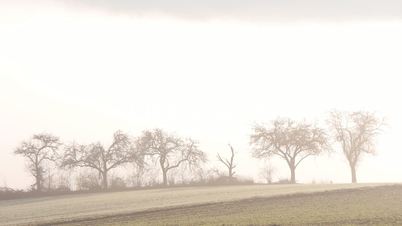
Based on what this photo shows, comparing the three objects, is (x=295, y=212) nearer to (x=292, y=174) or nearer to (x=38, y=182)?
(x=292, y=174)

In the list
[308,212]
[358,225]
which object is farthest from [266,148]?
[358,225]

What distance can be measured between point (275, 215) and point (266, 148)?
5711cm

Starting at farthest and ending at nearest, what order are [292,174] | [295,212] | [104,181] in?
[104,181]
[292,174]
[295,212]

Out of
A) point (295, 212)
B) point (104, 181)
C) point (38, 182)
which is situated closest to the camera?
point (295, 212)

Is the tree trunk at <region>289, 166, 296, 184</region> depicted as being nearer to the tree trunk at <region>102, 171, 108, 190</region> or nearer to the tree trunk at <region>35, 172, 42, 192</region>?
the tree trunk at <region>102, 171, 108, 190</region>

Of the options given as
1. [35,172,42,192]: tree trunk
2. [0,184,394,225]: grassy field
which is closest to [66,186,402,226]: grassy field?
[0,184,394,225]: grassy field

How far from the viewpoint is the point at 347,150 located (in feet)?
311

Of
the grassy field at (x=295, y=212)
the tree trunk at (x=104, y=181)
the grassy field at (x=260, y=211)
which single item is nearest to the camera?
the grassy field at (x=295, y=212)

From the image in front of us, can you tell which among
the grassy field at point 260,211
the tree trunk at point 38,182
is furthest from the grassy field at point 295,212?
the tree trunk at point 38,182

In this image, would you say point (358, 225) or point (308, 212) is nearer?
point (358, 225)

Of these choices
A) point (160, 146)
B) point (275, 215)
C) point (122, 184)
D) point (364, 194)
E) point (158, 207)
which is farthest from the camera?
point (160, 146)

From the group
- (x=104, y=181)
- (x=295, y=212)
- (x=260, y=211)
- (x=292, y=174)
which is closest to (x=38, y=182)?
(x=104, y=181)

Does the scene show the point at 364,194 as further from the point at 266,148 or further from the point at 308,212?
the point at 266,148

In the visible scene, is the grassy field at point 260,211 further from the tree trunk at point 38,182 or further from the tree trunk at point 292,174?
the tree trunk at point 38,182
